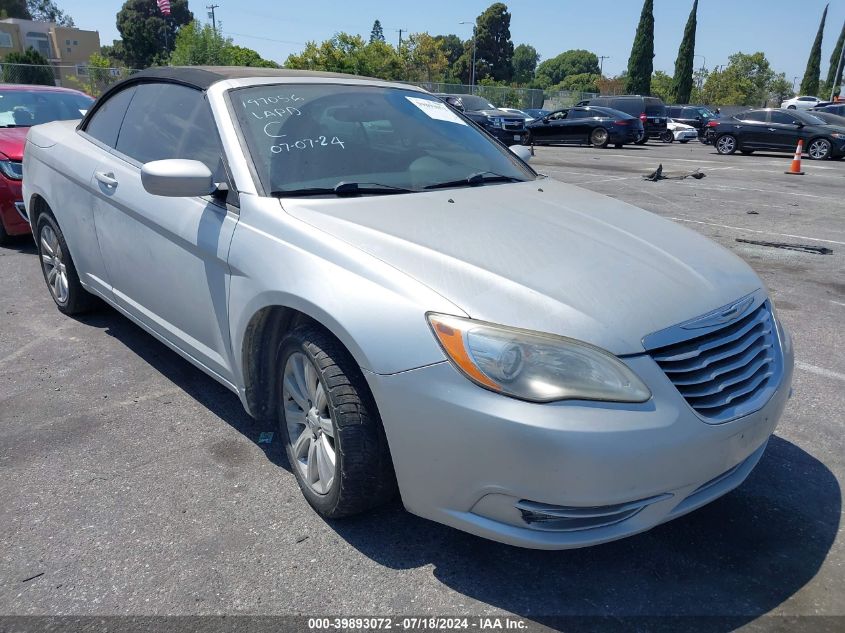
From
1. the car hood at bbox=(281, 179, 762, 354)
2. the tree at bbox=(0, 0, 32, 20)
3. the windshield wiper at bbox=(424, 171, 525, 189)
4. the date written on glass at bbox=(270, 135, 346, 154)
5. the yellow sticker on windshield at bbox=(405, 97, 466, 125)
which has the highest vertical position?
the tree at bbox=(0, 0, 32, 20)

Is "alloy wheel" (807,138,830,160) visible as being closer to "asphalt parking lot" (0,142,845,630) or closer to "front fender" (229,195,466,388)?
"asphalt parking lot" (0,142,845,630)

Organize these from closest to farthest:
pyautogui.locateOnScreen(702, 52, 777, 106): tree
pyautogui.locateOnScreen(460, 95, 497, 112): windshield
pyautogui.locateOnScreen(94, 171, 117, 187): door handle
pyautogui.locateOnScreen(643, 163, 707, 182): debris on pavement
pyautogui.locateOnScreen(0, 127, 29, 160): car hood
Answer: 1. pyautogui.locateOnScreen(94, 171, 117, 187): door handle
2. pyautogui.locateOnScreen(0, 127, 29, 160): car hood
3. pyautogui.locateOnScreen(643, 163, 707, 182): debris on pavement
4. pyautogui.locateOnScreen(460, 95, 497, 112): windshield
5. pyautogui.locateOnScreen(702, 52, 777, 106): tree

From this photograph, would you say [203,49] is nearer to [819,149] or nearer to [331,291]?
[819,149]

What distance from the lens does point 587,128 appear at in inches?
954

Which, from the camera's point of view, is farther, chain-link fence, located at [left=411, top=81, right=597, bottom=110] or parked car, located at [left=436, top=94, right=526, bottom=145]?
chain-link fence, located at [left=411, top=81, right=597, bottom=110]

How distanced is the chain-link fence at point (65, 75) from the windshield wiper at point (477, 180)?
19.4 metres

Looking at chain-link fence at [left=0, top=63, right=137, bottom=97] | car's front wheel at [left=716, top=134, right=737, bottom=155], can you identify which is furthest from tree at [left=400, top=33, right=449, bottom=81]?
car's front wheel at [left=716, top=134, right=737, bottom=155]

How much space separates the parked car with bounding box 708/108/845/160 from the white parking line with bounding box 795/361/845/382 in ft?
61.8

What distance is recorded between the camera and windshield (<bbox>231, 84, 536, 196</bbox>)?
2951 mm

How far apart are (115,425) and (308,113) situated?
181 cm

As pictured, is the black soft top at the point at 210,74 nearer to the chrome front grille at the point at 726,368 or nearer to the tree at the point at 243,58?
the chrome front grille at the point at 726,368

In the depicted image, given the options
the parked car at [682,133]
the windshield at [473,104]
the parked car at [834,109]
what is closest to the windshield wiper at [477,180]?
the windshield at [473,104]

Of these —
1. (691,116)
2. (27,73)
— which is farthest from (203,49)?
(691,116)

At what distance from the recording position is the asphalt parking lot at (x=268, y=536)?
2240mm
